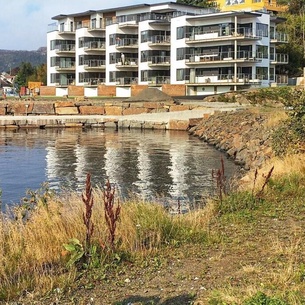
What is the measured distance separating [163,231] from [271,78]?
Answer: 63.3m

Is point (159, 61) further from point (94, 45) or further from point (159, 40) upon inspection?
point (94, 45)

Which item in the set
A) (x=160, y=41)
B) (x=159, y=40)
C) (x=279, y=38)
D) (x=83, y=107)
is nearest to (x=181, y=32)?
(x=160, y=41)

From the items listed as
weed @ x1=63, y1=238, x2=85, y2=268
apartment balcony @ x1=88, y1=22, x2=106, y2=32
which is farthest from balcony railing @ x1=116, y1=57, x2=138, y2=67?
weed @ x1=63, y1=238, x2=85, y2=268

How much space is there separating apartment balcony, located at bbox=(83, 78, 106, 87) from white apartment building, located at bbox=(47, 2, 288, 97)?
152mm

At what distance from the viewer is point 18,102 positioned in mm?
58656

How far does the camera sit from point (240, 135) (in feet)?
102

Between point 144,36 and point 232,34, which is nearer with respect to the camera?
point 232,34

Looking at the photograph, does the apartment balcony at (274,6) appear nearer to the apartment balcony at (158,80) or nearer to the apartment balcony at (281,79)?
the apartment balcony at (281,79)

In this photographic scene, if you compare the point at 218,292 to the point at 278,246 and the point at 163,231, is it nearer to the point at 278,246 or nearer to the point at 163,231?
the point at 278,246

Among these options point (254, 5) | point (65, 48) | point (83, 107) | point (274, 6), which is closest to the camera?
point (83, 107)

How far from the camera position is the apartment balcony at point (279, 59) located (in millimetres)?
69250

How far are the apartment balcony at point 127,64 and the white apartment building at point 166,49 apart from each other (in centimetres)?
1

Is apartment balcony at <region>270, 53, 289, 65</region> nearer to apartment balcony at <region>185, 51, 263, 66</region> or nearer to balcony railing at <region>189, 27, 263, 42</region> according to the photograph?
apartment balcony at <region>185, 51, 263, 66</region>

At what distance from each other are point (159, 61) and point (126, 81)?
6.52 m
